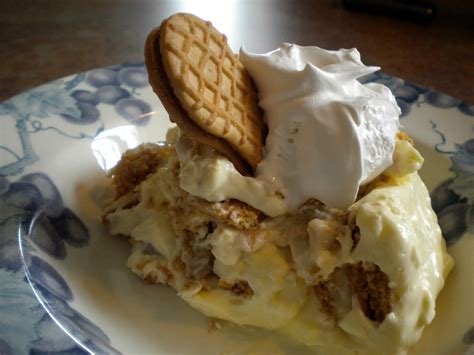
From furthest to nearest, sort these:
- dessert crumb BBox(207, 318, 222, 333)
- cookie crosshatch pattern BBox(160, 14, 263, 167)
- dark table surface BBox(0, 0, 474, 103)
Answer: dark table surface BBox(0, 0, 474, 103) → dessert crumb BBox(207, 318, 222, 333) → cookie crosshatch pattern BBox(160, 14, 263, 167)

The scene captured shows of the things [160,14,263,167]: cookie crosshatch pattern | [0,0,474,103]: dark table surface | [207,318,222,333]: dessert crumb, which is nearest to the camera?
[160,14,263,167]: cookie crosshatch pattern

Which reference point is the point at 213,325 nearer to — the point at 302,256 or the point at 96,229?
the point at 302,256

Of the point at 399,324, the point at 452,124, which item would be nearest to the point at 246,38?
the point at 452,124

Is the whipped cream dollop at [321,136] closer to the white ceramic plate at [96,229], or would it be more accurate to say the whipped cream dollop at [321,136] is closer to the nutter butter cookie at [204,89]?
the nutter butter cookie at [204,89]

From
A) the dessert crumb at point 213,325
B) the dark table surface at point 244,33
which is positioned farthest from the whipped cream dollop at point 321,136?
the dark table surface at point 244,33

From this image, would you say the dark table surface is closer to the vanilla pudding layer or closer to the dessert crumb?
the vanilla pudding layer

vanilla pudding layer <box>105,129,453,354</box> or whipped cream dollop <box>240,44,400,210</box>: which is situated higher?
whipped cream dollop <box>240,44,400,210</box>

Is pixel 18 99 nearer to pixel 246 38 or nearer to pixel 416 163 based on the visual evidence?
pixel 416 163

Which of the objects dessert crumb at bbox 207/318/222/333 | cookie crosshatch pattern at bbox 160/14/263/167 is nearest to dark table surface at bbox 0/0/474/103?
cookie crosshatch pattern at bbox 160/14/263/167
